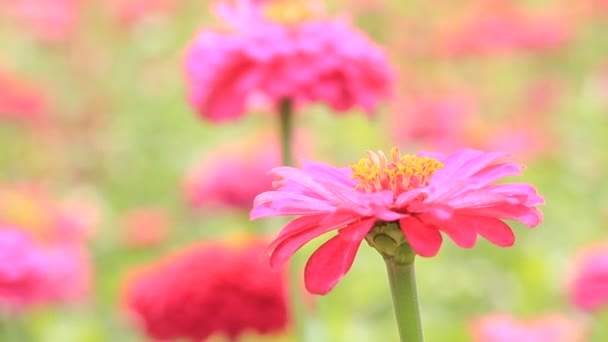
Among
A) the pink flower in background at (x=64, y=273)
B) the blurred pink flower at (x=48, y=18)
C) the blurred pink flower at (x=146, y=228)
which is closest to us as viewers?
the pink flower in background at (x=64, y=273)

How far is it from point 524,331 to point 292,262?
0.30 metres

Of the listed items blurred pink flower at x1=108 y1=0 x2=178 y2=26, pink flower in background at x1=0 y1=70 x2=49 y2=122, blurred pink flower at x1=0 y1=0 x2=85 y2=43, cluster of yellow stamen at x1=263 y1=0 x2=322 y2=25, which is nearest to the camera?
cluster of yellow stamen at x1=263 y1=0 x2=322 y2=25

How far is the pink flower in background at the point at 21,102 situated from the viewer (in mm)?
2004

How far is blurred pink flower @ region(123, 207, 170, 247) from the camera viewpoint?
1.70 meters

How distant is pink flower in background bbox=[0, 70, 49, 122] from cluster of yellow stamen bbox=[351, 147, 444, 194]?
1536 millimetres

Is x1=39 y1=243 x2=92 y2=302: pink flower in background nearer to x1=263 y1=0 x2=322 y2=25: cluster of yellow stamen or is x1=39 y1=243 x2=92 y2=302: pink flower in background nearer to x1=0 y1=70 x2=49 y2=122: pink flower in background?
x1=263 y1=0 x2=322 y2=25: cluster of yellow stamen

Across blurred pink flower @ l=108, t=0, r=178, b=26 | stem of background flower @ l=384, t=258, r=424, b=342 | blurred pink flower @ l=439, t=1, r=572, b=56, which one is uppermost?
blurred pink flower @ l=108, t=0, r=178, b=26

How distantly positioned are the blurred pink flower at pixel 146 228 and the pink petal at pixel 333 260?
1.23m

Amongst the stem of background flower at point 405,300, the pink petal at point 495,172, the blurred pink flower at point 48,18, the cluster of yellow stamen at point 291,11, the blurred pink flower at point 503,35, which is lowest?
the stem of background flower at point 405,300

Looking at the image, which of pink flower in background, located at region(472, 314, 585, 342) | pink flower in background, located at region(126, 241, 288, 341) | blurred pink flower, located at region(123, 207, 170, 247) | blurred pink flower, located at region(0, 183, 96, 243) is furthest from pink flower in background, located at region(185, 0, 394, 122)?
blurred pink flower, located at region(123, 207, 170, 247)

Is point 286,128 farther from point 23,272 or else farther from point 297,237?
point 297,237

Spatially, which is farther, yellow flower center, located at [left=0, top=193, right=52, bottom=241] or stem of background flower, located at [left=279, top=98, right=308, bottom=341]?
yellow flower center, located at [left=0, top=193, right=52, bottom=241]

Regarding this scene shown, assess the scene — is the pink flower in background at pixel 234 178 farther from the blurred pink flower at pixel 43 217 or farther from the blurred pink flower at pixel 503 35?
the blurred pink flower at pixel 503 35

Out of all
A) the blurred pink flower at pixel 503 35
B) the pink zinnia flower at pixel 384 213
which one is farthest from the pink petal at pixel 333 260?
the blurred pink flower at pixel 503 35
